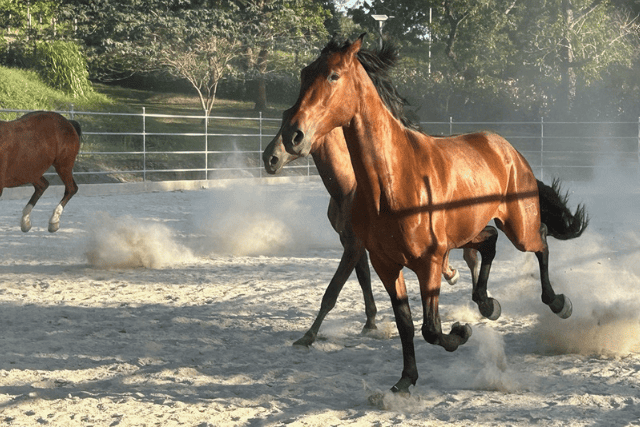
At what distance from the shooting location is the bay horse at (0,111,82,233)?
322 inches

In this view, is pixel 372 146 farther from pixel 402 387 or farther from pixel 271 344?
pixel 271 344

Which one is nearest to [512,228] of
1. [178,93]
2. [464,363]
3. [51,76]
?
[464,363]

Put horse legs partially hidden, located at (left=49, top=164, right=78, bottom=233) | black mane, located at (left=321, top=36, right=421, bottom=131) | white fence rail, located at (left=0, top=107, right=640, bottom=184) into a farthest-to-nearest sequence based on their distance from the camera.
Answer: white fence rail, located at (left=0, top=107, right=640, bottom=184)
horse legs partially hidden, located at (left=49, top=164, right=78, bottom=233)
black mane, located at (left=321, top=36, right=421, bottom=131)

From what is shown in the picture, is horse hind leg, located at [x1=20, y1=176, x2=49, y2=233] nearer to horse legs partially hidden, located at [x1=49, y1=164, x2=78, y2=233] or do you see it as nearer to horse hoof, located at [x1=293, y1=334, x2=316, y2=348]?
horse legs partially hidden, located at [x1=49, y1=164, x2=78, y2=233]

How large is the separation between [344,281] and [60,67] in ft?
70.1

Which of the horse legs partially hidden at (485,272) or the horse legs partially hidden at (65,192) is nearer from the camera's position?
the horse legs partially hidden at (485,272)

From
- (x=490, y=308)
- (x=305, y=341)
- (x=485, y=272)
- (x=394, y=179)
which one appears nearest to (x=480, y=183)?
(x=394, y=179)

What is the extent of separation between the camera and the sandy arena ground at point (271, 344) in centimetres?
364

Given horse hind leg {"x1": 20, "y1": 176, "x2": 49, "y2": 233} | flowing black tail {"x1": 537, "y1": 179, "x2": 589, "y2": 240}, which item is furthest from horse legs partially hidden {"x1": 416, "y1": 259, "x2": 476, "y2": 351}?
horse hind leg {"x1": 20, "y1": 176, "x2": 49, "y2": 233}

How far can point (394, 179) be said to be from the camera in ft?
12.1

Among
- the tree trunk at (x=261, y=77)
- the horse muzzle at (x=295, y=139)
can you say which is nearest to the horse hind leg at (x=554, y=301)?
the horse muzzle at (x=295, y=139)

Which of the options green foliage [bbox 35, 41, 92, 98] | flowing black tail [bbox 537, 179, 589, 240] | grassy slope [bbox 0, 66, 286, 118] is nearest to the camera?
flowing black tail [bbox 537, 179, 589, 240]

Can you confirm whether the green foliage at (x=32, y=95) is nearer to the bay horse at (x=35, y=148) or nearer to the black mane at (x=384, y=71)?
the bay horse at (x=35, y=148)

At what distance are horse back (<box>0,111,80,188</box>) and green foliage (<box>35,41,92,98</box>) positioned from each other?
15.9m
